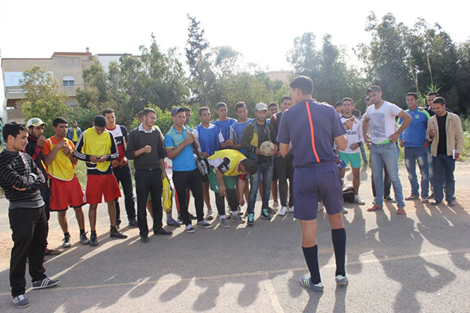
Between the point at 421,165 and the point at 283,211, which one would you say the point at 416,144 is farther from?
the point at 283,211

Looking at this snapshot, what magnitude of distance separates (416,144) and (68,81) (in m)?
56.7

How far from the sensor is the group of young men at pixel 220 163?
376cm

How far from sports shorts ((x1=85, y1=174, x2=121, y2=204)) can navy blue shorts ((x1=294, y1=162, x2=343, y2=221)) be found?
139 inches

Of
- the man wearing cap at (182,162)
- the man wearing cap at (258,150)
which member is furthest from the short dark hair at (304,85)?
the man wearing cap at (182,162)

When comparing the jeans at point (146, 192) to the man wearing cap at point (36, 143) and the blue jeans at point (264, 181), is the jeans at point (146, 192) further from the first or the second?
the blue jeans at point (264, 181)

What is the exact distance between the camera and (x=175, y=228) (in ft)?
21.5

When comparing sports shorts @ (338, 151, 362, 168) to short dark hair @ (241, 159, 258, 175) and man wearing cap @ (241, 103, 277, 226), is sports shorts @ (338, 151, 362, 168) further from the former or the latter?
short dark hair @ (241, 159, 258, 175)

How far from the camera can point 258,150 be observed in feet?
20.7

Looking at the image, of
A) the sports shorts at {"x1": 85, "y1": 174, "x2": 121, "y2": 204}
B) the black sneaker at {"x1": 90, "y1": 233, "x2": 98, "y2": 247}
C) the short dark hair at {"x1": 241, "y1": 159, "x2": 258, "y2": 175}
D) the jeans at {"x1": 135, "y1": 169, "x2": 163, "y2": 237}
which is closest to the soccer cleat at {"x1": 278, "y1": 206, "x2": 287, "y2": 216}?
the short dark hair at {"x1": 241, "y1": 159, "x2": 258, "y2": 175}

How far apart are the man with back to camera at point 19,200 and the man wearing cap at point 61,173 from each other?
1434mm

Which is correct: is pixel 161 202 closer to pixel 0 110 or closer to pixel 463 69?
pixel 463 69

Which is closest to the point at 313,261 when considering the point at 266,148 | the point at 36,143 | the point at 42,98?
the point at 266,148

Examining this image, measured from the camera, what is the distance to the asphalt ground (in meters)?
3.58

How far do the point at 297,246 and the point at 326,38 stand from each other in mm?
Result: 34645
